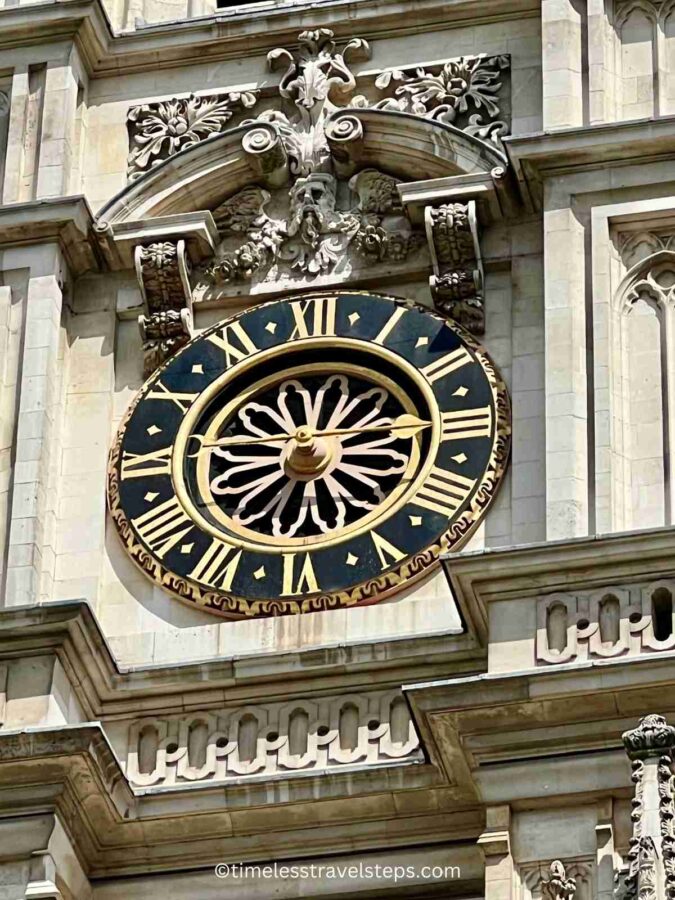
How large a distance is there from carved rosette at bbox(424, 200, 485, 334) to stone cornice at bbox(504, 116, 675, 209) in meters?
0.40

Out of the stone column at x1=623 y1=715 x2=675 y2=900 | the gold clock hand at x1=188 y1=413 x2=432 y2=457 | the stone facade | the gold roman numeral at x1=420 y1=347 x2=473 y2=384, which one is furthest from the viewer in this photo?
the gold roman numeral at x1=420 y1=347 x2=473 y2=384

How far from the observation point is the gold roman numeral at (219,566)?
2172 cm

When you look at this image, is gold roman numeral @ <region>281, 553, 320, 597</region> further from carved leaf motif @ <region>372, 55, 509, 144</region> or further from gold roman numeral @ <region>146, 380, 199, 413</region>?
carved leaf motif @ <region>372, 55, 509, 144</region>

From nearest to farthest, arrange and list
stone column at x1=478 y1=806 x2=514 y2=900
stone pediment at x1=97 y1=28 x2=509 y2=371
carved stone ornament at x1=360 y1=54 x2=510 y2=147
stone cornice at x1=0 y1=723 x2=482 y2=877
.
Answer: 1. stone column at x1=478 y1=806 x2=514 y2=900
2. stone cornice at x1=0 y1=723 x2=482 y2=877
3. stone pediment at x1=97 y1=28 x2=509 y2=371
4. carved stone ornament at x1=360 y1=54 x2=510 y2=147

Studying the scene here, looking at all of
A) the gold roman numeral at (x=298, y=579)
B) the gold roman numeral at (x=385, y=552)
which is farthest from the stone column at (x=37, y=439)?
the gold roman numeral at (x=385, y=552)

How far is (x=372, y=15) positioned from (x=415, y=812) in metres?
5.32

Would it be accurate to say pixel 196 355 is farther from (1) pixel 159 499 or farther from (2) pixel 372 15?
(2) pixel 372 15

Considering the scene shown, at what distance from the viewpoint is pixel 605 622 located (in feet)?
65.8

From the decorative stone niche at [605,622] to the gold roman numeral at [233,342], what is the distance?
10.2 ft

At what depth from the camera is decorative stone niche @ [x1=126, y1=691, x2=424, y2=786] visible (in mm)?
20891

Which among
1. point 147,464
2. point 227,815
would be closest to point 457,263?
point 147,464

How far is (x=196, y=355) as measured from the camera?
22.7 m

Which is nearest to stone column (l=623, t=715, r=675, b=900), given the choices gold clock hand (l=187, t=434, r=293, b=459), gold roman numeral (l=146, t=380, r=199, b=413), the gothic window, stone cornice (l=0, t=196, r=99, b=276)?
the gothic window

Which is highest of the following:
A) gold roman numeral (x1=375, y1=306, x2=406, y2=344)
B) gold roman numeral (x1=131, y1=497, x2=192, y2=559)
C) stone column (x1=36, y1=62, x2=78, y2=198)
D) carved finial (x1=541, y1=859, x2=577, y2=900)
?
stone column (x1=36, y1=62, x2=78, y2=198)
